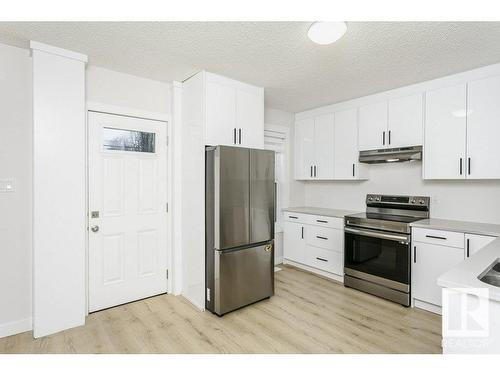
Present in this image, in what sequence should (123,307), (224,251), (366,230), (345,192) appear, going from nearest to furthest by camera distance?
(224,251)
(123,307)
(366,230)
(345,192)

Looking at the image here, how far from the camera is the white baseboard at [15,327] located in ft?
7.67

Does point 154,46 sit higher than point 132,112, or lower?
higher

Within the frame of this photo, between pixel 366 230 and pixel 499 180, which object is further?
pixel 366 230

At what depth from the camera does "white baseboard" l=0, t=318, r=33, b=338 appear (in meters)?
2.34

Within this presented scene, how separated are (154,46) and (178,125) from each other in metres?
1.05

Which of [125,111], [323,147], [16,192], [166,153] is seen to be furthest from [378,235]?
[16,192]

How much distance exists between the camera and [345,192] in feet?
13.9

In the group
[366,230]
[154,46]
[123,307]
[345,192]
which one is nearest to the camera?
[154,46]

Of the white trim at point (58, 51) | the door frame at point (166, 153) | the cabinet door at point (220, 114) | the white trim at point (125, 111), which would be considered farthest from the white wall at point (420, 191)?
the white trim at point (58, 51)

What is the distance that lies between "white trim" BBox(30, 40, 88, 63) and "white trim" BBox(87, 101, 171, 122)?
1.40 ft

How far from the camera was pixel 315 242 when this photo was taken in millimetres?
3941

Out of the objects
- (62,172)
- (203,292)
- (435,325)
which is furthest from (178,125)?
(435,325)
